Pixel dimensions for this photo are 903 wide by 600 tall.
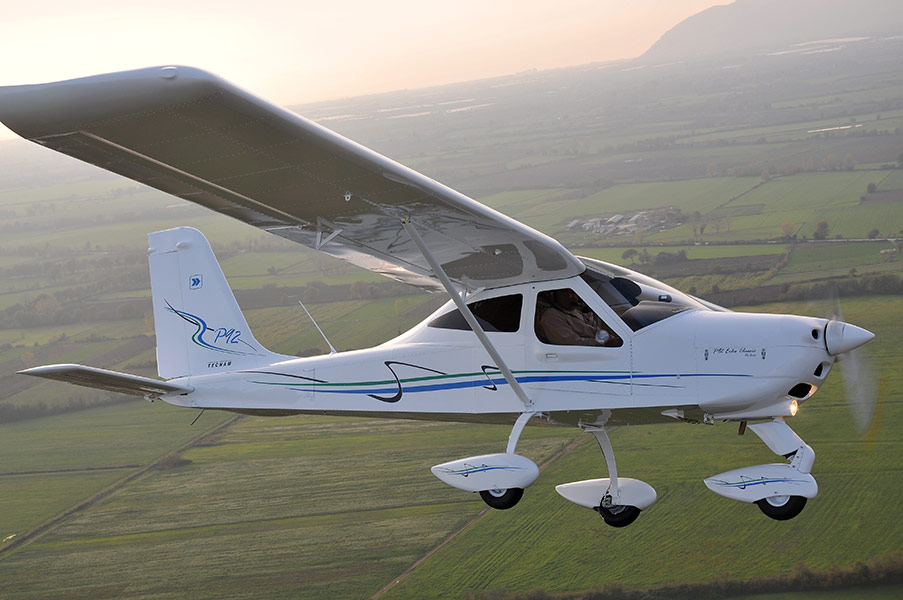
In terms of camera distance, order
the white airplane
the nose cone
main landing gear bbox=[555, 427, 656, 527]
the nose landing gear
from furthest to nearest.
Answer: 1. main landing gear bbox=[555, 427, 656, 527]
2. the nose landing gear
3. the nose cone
4. the white airplane

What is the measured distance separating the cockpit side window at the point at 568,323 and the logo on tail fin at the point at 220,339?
4269mm

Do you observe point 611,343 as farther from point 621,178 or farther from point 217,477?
point 621,178

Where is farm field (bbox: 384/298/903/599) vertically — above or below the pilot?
below

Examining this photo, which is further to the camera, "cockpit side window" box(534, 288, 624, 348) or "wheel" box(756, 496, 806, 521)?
"cockpit side window" box(534, 288, 624, 348)

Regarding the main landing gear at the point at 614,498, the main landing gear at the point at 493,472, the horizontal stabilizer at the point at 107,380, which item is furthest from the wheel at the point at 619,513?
the horizontal stabilizer at the point at 107,380

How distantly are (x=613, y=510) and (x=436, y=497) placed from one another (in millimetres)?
40044

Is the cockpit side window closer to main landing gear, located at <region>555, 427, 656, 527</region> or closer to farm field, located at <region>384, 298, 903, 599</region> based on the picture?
main landing gear, located at <region>555, 427, 656, 527</region>

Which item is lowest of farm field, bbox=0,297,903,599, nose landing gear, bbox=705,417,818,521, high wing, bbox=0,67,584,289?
farm field, bbox=0,297,903,599

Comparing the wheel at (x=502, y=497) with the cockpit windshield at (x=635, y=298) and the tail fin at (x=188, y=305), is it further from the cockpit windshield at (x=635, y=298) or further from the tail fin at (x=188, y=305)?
the tail fin at (x=188, y=305)

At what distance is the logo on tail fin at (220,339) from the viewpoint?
12141 millimetres

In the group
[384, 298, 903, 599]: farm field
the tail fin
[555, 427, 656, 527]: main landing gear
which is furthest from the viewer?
[384, 298, 903, 599]: farm field

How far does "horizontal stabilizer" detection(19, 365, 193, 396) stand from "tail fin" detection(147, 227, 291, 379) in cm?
73

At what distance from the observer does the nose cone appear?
816 centimetres

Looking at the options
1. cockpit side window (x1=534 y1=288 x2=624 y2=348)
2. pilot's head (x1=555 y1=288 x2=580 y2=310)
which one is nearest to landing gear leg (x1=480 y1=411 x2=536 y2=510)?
cockpit side window (x1=534 y1=288 x2=624 y2=348)
